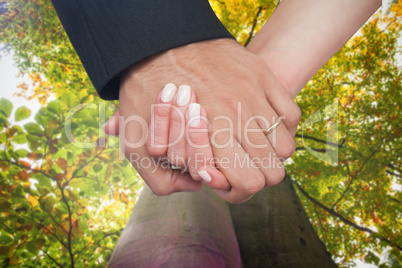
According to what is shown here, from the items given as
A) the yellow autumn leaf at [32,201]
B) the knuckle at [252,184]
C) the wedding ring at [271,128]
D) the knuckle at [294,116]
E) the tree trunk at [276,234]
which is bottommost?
the yellow autumn leaf at [32,201]

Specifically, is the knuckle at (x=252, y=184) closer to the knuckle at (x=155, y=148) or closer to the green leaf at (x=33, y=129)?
the knuckle at (x=155, y=148)

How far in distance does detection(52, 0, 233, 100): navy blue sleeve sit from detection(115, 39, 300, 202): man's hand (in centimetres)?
6

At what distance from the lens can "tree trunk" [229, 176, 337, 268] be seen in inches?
79.6

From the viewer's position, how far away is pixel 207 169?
953 mm

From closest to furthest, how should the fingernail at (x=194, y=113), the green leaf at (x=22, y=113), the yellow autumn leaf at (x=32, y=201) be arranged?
the fingernail at (x=194, y=113), the green leaf at (x=22, y=113), the yellow autumn leaf at (x=32, y=201)

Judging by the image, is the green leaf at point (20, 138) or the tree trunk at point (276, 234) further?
the green leaf at point (20, 138)

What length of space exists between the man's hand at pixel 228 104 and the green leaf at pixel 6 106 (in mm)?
2021

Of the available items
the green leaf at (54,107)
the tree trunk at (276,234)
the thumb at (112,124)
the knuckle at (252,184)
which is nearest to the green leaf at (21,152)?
the green leaf at (54,107)

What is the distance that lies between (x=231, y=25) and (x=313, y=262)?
512 cm

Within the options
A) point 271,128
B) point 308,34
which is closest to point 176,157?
point 271,128

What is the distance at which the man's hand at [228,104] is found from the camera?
0.95 m

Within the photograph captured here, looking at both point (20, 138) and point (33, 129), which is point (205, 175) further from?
point (20, 138)

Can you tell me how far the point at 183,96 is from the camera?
94cm

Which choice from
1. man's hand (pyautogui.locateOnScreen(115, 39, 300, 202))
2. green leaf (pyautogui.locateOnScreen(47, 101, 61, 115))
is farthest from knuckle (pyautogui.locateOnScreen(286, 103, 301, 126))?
green leaf (pyautogui.locateOnScreen(47, 101, 61, 115))
